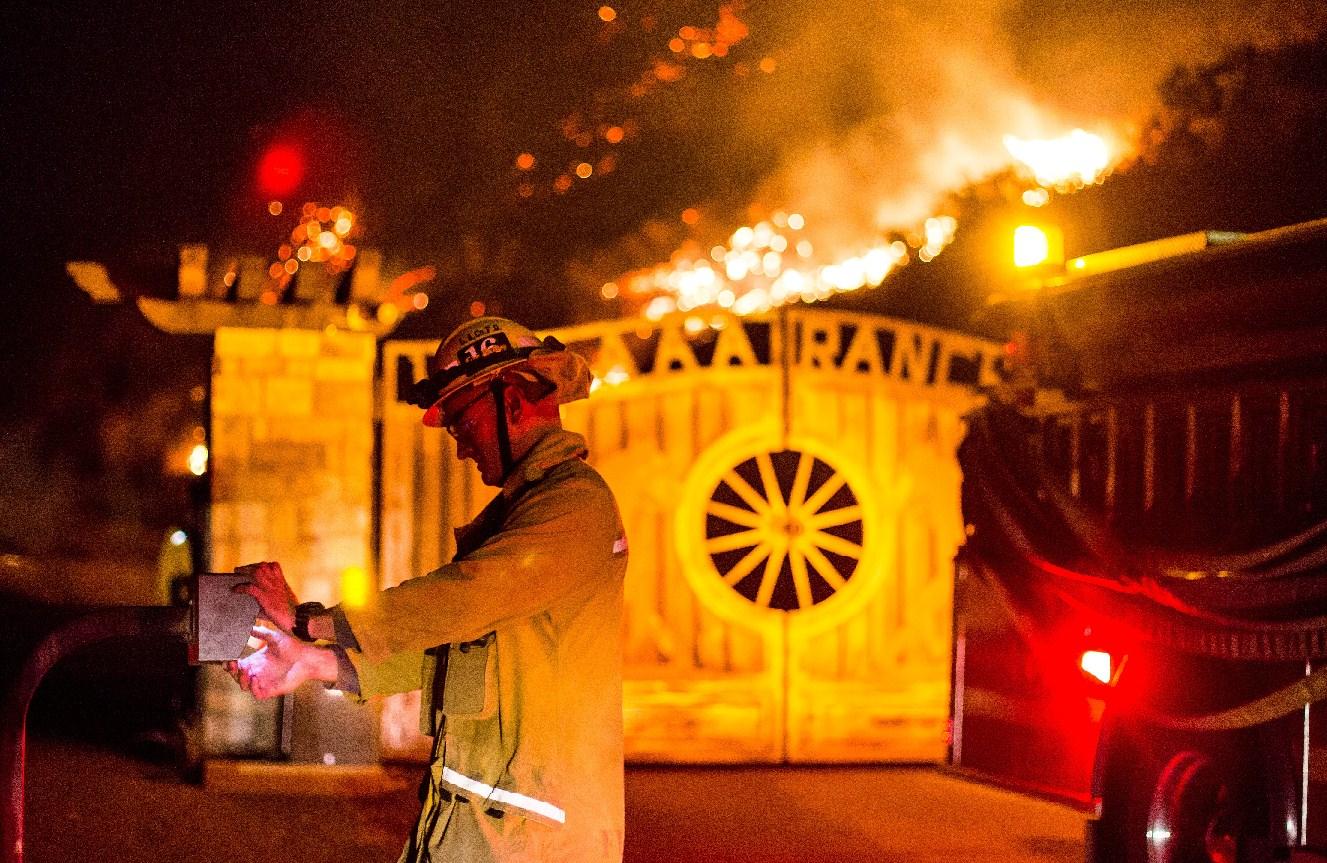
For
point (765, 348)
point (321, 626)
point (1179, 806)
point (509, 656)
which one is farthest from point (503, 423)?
point (765, 348)

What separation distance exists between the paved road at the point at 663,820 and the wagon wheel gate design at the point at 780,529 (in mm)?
1064

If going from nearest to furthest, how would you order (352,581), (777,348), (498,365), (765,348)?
(498,365)
(352,581)
(777,348)
(765,348)

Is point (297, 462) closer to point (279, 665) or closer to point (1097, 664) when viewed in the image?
point (1097, 664)

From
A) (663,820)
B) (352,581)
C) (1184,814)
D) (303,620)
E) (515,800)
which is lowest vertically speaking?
(663,820)

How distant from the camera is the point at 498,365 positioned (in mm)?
2971

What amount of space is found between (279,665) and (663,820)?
15.9ft

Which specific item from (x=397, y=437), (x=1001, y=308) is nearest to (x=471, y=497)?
(x=397, y=437)

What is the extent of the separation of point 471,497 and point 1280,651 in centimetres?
492

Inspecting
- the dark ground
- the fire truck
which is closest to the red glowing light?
the fire truck

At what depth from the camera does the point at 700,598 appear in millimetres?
8492

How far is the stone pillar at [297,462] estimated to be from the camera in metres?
7.68

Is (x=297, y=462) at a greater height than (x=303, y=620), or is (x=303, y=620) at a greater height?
(x=297, y=462)

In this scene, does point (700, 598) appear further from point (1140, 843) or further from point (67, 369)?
point (67, 369)

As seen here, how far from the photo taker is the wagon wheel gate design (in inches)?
337
